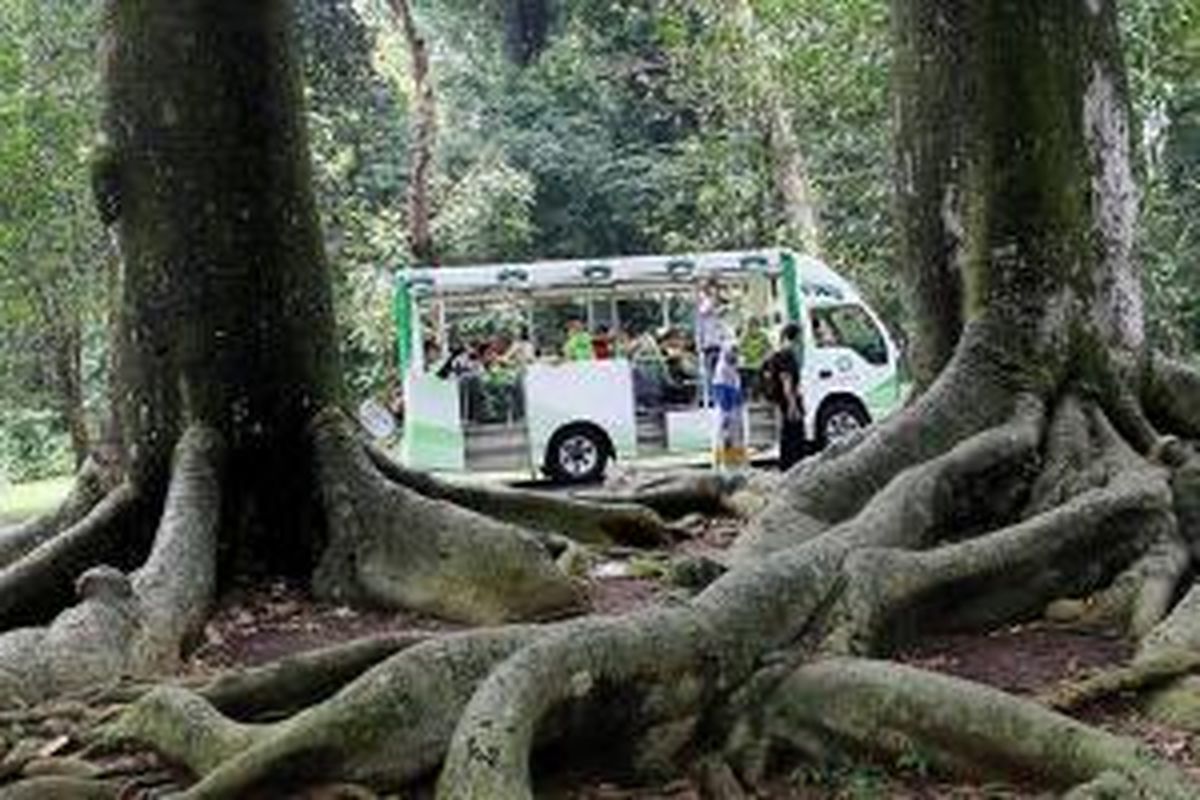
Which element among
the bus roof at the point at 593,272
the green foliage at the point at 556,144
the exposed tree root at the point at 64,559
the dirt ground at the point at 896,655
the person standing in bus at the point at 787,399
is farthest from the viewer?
the green foliage at the point at 556,144

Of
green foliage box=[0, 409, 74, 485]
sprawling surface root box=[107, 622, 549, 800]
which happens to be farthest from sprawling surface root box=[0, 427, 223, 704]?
green foliage box=[0, 409, 74, 485]

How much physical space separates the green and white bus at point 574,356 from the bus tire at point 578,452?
0.04 feet

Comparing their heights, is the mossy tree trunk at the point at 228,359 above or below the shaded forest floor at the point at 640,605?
above

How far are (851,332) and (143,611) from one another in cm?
1910

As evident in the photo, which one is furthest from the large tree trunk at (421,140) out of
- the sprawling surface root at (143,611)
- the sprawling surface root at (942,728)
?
the sprawling surface root at (942,728)

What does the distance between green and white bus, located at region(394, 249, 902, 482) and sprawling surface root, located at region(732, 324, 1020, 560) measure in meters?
13.9

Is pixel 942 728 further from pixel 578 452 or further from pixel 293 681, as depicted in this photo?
pixel 578 452

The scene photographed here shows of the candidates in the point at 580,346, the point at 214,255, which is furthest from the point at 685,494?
the point at 580,346

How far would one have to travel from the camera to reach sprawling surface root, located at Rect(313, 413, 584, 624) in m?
8.96

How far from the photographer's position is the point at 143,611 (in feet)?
27.5

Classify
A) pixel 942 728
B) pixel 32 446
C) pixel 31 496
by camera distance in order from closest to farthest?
pixel 942 728 < pixel 31 496 < pixel 32 446

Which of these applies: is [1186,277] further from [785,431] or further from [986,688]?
[986,688]

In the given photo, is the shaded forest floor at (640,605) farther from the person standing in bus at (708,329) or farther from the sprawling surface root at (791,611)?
the person standing in bus at (708,329)

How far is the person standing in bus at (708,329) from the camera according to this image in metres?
23.7
